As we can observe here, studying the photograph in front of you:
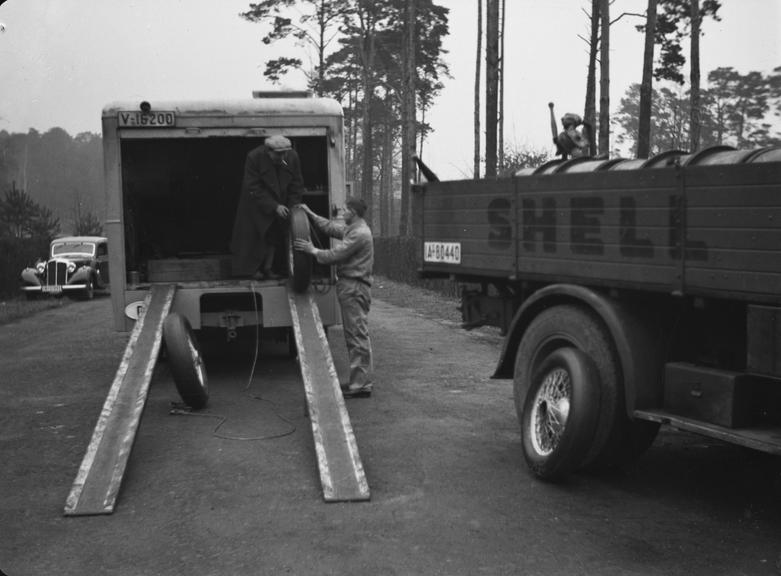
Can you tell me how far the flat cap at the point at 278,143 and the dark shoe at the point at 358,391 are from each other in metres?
2.83

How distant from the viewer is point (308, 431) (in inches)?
338

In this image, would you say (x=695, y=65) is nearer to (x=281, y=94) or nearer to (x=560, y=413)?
(x=281, y=94)

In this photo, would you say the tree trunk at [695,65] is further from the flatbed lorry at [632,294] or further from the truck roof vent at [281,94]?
the flatbed lorry at [632,294]

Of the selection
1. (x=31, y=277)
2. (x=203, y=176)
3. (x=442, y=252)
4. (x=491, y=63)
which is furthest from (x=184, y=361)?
(x=31, y=277)

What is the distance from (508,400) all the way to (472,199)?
2972 millimetres

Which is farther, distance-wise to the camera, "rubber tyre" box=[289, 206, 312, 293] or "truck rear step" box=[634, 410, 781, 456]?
"rubber tyre" box=[289, 206, 312, 293]

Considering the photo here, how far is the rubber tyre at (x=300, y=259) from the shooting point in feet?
34.2

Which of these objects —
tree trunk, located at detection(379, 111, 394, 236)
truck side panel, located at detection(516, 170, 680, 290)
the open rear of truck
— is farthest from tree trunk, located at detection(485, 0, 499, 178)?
tree trunk, located at detection(379, 111, 394, 236)

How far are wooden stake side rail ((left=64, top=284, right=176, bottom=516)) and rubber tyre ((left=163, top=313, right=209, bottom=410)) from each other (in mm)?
129

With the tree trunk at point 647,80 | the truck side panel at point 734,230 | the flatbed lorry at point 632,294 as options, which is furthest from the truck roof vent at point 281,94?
the tree trunk at point 647,80

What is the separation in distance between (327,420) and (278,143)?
451 cm

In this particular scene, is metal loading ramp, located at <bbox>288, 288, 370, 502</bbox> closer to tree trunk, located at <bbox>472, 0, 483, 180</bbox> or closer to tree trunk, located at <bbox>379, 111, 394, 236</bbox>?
tree trunk, located at <bbox>472, 0, 483, 180</bbox>

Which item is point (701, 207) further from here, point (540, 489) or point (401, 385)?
point (401, 385)

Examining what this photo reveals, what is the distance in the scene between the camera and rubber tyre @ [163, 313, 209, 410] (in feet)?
29.7
